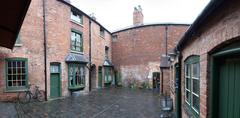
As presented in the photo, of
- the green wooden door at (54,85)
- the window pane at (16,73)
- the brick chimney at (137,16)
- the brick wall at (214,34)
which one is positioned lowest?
the green wooden door at (54,85)

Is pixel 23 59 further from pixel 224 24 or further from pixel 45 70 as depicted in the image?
pixel 224 24

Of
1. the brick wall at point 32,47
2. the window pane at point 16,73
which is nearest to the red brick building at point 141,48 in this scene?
the brick wall at point 32,47

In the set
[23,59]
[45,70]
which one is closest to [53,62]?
[45,70]

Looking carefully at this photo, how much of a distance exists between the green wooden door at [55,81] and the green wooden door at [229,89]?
12.4m

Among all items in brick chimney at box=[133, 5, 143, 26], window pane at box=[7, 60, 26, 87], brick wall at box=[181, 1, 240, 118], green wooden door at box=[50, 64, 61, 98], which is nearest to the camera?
brick wall at box=[181, 1, 240, 118]

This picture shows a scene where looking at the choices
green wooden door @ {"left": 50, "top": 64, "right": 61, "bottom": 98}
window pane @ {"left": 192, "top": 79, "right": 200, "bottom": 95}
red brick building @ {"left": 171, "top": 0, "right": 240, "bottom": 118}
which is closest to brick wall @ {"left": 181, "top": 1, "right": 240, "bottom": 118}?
red brick building @ {"left": 171, "top": 0, "right": 240, "bottom": 118}

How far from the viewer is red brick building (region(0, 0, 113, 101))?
11797 millimetres

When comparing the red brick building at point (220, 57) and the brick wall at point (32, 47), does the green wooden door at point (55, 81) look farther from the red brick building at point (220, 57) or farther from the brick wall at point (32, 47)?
the red brick building at point (220, 57)

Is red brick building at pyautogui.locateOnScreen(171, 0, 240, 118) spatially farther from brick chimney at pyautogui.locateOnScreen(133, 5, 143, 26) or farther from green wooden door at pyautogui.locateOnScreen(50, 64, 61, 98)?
brick chimney at pyautogui.locateOnScreen(133, 5, 143, 26)

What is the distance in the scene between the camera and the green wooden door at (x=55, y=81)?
13453 mm

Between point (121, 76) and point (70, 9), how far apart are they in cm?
1169

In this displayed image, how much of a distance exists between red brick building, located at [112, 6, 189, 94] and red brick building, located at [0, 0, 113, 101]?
22.4 feet

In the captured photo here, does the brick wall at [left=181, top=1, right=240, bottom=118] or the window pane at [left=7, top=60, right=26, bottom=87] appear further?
the window pane at [left=7, top=60, right=26, bottom=87]

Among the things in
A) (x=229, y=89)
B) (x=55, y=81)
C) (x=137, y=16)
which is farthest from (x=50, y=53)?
(x=137, y=16)
